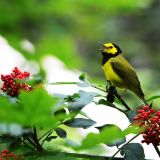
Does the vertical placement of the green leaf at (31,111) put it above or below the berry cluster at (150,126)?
below

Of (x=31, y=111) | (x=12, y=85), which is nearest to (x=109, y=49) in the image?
(x=12, y=85)

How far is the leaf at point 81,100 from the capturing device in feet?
5.27

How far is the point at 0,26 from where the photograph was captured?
84.4 inches

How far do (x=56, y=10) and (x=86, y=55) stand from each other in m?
7.52

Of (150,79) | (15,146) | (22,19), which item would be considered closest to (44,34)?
(22,19)

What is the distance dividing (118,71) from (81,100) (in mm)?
1949

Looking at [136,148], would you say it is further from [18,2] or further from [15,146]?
[18,2]

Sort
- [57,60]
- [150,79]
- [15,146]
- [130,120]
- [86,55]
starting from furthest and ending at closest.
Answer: [86,55]
[150,79]
[57,60]
[130,120]
[15,146]

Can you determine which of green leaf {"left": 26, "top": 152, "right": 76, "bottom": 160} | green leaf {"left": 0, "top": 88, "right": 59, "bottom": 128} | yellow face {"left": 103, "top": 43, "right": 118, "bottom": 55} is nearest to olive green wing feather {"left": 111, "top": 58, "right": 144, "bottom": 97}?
yellow face {"left": 103, "top": 43, "right": 118, "bottom": 55}

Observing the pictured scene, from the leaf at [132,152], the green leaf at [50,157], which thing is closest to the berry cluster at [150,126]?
the leaf at [132,152]

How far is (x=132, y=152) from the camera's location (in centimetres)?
160

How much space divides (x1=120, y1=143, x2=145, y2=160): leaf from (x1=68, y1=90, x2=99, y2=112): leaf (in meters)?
0.18

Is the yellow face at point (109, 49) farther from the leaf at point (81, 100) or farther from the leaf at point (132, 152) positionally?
the leaf at point (132, 152)

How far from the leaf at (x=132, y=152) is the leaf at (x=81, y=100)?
0.18 meters
